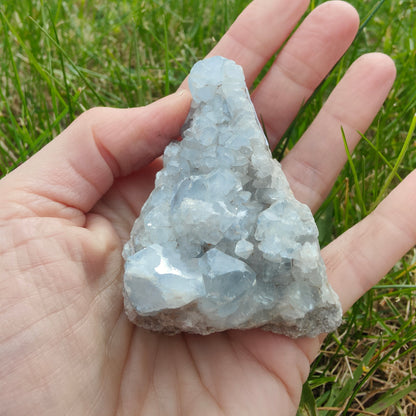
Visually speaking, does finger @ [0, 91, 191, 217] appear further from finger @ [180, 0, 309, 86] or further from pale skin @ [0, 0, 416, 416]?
finger @ [180, 0, 309, 86]

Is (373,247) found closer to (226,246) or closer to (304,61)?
(226,246)

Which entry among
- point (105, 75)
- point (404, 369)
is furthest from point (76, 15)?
point (404, 369)

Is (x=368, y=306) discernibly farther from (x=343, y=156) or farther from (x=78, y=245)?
(x=78, y=245)

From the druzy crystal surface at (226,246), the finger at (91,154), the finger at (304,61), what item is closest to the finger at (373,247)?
the druzy crystal surface at (226,246)

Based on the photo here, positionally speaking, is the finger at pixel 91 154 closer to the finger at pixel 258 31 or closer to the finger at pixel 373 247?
the finger at pixel 258 31

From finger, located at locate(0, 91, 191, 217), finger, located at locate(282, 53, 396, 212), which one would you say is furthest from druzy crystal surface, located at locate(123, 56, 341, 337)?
finger, located at locate(282, 53, 396, 212)

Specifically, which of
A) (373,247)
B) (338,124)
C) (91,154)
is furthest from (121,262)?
(338,124)
